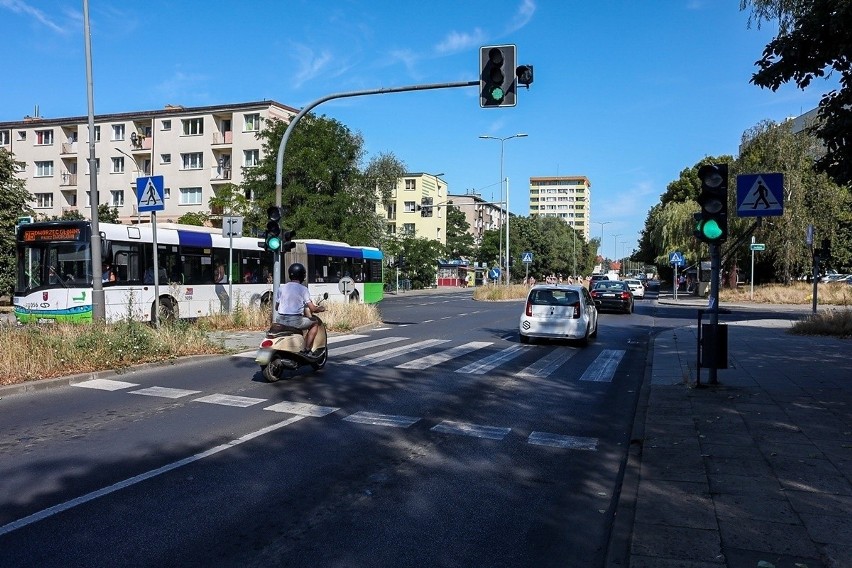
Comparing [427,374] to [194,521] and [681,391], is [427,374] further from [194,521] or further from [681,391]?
[194,521]

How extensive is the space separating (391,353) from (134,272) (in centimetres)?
818

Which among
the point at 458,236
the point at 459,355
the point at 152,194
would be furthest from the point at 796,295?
the point at 458,236

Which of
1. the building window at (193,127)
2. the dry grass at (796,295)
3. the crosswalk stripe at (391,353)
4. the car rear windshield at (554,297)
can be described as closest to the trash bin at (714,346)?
the crosswalk stripe at (391,353)

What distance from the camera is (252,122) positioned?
51594 millimetres

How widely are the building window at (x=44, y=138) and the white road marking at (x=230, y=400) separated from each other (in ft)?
185

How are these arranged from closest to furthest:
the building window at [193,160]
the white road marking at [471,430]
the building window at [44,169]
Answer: the white road marking at [471,430], the building window at [193,160], the building window at [44,169]

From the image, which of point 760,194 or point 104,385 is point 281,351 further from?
point 760,194

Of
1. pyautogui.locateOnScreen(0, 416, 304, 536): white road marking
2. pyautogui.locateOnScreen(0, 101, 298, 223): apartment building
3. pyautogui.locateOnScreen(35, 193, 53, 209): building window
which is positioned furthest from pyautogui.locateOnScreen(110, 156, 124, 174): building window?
pyautogui.locateOnScreen(0, 416, 304, 536): white road marking

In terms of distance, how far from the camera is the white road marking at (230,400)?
838 cm

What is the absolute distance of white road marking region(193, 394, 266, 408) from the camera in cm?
838

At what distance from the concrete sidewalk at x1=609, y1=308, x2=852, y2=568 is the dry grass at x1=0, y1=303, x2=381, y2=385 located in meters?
8.07

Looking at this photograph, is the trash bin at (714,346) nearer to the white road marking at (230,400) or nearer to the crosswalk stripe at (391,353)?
the crosswalk stripe at (391,353)

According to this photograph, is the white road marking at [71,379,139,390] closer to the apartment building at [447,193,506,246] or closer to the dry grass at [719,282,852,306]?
the dry grass at [719,282,852,306]

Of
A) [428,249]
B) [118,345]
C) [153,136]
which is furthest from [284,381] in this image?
[428,249]
